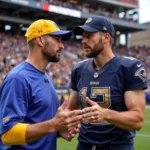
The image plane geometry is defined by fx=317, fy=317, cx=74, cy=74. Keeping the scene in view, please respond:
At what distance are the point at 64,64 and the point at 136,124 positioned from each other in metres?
21.2

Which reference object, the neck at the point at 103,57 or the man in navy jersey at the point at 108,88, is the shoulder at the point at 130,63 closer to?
the man in navy jersey at the point at 108,88

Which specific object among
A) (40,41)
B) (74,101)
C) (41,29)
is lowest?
(74,101)

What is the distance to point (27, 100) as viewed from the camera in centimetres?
260

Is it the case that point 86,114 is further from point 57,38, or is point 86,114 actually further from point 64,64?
point 64,64

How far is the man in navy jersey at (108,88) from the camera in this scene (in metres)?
2.91

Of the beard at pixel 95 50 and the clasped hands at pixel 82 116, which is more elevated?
the beard at pixel 95 50

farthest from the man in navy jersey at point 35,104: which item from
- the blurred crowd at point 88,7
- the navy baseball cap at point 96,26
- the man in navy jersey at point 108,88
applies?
the blurred crowd at point 88,7

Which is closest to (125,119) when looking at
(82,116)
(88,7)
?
(82,116)

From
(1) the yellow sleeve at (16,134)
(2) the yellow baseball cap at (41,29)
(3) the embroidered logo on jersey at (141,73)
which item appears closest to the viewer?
(1) the yellow sleeve at (16,134)

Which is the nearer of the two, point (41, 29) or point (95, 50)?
point (41, 29)

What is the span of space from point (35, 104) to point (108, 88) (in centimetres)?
79

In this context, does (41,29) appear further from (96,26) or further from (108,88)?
(108,88)

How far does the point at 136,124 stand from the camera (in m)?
2.82

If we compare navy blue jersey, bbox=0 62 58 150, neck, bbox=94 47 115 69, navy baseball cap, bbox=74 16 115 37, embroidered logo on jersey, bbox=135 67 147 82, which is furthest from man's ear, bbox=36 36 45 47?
embroidered logo on jersey, bbox=135 67 147 82
